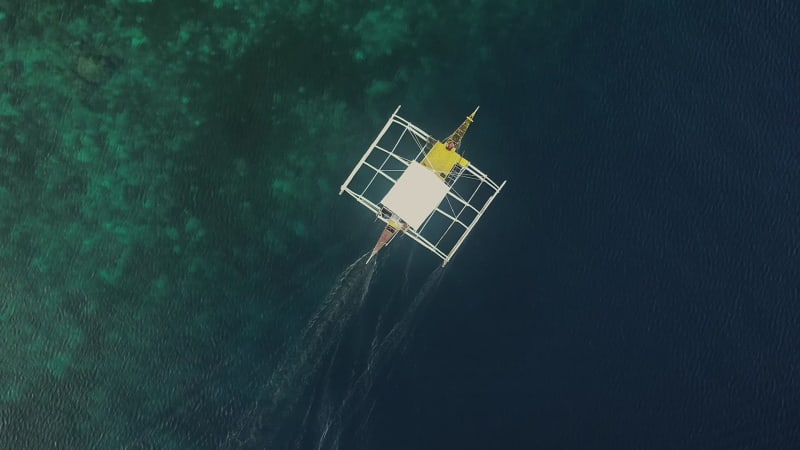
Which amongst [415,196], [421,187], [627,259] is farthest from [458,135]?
[627,259]

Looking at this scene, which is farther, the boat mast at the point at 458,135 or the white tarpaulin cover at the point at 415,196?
the boat mast at the point at 458,135

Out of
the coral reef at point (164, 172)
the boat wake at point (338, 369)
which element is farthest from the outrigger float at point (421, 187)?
the boat wake at point (338, 369)

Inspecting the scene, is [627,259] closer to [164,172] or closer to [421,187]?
[421,187]

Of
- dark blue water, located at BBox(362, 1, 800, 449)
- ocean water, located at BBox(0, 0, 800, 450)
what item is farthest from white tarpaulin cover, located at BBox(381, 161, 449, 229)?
dark blue water, located at BBox(362, 1, 800, 449)

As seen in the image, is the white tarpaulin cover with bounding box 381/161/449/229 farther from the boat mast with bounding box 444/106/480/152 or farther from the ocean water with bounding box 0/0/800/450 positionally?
the ocean water with bounding box 0/0/800/450

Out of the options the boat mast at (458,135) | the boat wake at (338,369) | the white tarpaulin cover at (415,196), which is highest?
the boat mast at (458,135)

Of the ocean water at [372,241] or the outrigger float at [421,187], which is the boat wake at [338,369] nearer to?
the ocean water at [372,241]

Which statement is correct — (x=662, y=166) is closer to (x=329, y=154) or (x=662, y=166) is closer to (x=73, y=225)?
(x=329, y=154)
